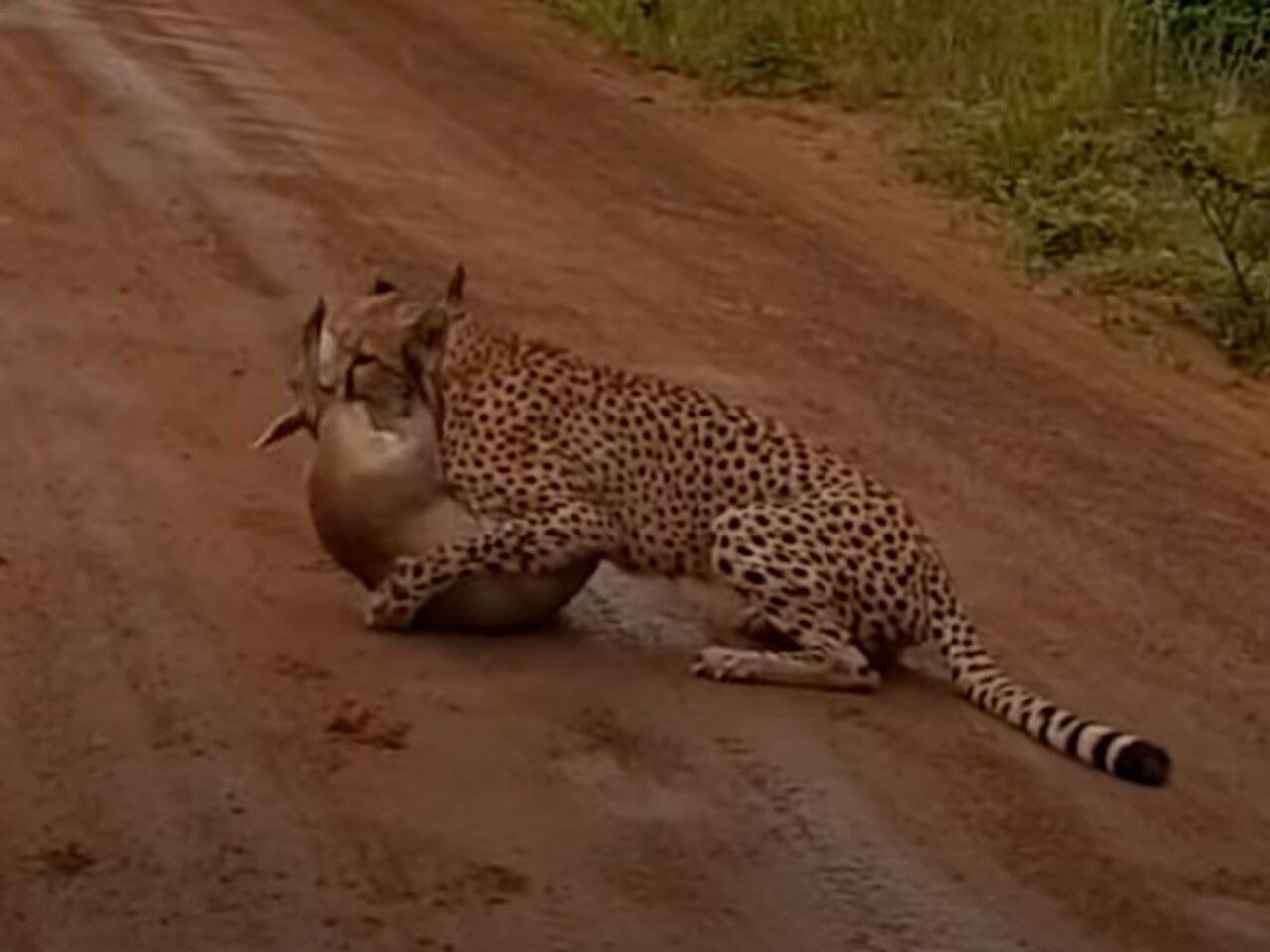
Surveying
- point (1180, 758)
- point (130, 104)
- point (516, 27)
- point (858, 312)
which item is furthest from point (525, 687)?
point (516, 27)

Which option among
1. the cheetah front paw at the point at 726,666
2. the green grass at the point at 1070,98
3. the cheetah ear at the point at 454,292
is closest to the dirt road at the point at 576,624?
the cheetah front paw at the point at 726,666

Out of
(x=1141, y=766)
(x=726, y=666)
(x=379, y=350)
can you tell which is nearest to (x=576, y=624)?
(x=726, y=666)

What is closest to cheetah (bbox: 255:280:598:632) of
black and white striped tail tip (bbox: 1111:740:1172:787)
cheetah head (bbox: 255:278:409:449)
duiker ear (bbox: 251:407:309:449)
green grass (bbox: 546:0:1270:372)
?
cheetah head (bbox: 255:278:409:449)

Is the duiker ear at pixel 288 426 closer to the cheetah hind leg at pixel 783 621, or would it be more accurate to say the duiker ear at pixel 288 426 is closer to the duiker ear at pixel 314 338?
the duiker ear at pixel 314 338

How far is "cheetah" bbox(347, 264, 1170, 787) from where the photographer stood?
6844 millimetres

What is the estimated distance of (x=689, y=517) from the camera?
276 inches

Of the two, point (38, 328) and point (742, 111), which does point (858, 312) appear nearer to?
point (38, 328)

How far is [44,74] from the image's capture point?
14.3 metres

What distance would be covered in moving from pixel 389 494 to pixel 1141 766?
5.12ft

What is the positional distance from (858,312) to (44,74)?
177 inches

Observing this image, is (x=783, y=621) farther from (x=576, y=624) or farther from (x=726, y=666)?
(x=576, y=624)

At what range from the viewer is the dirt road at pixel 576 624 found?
Result: 570 centimetres

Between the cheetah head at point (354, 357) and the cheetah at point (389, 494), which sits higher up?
the cheetah head at point (354, 357)

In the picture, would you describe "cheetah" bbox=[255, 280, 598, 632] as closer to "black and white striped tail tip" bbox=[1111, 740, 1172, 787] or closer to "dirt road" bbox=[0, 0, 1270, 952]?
"dirt road" bbox=[0, 0, 1270, 952]
